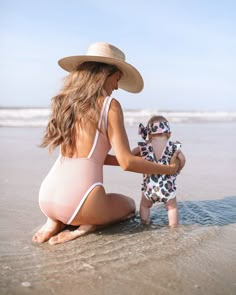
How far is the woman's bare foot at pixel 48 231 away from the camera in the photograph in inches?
114

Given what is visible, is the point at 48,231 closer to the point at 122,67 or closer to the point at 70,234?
the point at 70,234

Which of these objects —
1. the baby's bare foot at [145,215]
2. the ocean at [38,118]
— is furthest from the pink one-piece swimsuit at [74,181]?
the ocean at [38,118]

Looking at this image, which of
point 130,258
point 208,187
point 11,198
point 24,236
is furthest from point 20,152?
point 130,258

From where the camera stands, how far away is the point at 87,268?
2363 mm

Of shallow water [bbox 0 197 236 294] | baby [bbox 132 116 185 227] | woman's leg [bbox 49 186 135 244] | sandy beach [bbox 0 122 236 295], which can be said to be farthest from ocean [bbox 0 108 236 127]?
shallow water [bbox 0 197 236 294]

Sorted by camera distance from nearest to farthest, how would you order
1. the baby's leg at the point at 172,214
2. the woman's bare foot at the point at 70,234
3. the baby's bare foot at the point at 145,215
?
the woman's bare foot at the point at 70,234 < the baby's leg at the point at 172,214 < the baby's bare foot at the point at 145,215

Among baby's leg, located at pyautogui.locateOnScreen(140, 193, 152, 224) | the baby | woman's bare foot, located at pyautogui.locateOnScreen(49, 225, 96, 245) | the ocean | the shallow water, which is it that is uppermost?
the ocean

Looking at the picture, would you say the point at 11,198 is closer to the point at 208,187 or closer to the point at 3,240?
the point at 3,240

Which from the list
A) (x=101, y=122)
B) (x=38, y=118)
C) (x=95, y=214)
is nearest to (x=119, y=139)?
(x=101, y=122)

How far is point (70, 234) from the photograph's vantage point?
293 cm

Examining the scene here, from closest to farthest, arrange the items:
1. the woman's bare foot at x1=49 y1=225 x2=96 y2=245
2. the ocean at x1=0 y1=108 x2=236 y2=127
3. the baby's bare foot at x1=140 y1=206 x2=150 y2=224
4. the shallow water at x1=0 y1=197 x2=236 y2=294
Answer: the shallow water at x1=0 y1=197 x2=236 y2=294 < the woman's bare foot at x1=49 y1=225 x2=96 y2=245 < the baby's bare foot at x1=140 y1=206 x2=150 y2=224 < the ocean at x1=0 y1=108 x2=236 y2=127

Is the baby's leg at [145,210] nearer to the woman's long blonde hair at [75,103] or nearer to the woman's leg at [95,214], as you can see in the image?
the woman's leg at [95,214]

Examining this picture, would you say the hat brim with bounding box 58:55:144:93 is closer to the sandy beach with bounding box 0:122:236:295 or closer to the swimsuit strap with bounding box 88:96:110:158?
the swimsuit strap with bounding box 88:96:110:158

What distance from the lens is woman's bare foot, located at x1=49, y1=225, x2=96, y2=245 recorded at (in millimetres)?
2854
